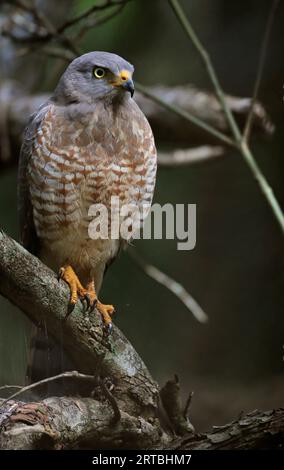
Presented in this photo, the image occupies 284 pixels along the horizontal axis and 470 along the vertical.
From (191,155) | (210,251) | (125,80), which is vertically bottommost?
(210,251)

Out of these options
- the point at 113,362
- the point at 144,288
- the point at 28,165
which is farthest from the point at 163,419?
the point at 28,165

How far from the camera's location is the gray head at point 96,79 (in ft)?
5.84

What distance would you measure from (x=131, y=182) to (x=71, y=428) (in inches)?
28.2

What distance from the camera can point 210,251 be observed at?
2.76 m

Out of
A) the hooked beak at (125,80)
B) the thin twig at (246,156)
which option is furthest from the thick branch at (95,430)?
the hooked beak at (125,80)

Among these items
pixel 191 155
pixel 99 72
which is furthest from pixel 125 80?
pixel 191 155

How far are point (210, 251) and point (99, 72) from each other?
113 centimetres

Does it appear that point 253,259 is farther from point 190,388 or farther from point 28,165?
point 28,165

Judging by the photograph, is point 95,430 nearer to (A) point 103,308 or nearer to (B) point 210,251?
(A) point 103,308

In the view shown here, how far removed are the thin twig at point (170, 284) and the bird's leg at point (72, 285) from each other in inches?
8.6

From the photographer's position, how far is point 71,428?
1.61m

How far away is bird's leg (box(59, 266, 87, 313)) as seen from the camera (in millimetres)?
1760

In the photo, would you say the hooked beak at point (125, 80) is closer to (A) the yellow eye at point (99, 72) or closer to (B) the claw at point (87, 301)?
(A) the yellow eye at point (99, 72)

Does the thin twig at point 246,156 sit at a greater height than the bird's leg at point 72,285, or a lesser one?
greater
